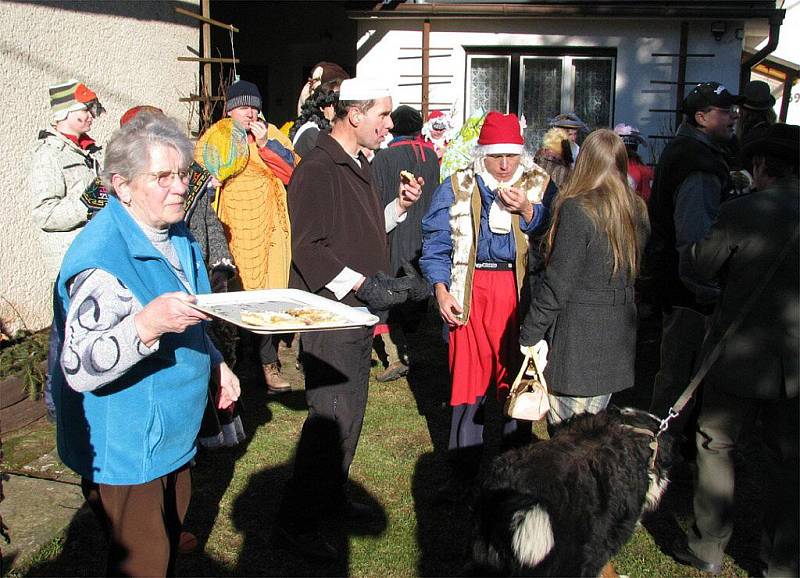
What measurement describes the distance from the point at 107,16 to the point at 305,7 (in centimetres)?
712

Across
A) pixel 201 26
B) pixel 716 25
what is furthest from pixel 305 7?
pixel 716 25

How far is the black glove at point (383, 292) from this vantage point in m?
3.46

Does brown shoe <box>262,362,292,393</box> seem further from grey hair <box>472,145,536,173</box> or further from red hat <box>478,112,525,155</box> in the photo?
red hat <box>478,112,525,155</box>

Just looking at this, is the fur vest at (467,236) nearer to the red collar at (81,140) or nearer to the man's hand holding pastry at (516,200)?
the man's hand holding pastry at (516,200)

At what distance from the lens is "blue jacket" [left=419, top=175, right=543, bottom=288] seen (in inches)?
167

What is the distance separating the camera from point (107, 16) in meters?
7.16

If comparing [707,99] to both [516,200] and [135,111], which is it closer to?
[516,200]

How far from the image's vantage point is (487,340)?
434 cm

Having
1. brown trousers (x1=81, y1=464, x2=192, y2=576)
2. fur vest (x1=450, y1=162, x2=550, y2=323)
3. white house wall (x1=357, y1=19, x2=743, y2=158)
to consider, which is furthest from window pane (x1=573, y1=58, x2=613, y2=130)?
brown trousers (x1=81, y1=464, x2=192, y2=576)

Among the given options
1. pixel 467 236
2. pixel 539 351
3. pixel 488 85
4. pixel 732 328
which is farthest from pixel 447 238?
pixel 488 85

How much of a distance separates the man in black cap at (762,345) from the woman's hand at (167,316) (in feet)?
7.97

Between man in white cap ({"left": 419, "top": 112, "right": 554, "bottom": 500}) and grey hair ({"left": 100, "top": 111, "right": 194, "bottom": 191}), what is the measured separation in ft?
6.58

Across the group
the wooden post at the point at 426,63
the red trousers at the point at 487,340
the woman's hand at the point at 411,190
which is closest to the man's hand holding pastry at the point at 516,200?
the red trousers at the point at 487,340

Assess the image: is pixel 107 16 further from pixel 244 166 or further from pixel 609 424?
pixel 609 424
